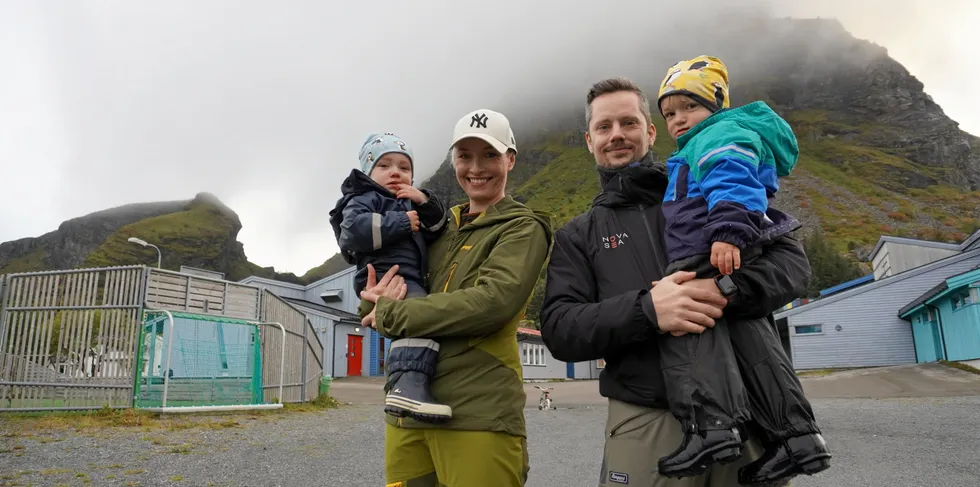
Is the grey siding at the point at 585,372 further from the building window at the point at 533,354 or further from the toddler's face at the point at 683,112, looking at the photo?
the toddler's face at the point at 683,112

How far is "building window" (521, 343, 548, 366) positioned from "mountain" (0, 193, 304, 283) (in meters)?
118

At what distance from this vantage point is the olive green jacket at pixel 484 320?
2.03 metres

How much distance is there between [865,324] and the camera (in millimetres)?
26953

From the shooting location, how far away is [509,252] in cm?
218

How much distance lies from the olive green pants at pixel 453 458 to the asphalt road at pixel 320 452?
3552 millimetres

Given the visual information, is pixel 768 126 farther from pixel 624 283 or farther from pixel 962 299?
pixel 962 299

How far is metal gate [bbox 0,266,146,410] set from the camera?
32.0ft

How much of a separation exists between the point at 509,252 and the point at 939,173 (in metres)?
132

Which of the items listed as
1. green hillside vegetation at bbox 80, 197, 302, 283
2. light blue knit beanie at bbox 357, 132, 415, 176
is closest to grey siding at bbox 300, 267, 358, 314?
light blue knit beanie at bbox 357, 132, 415, 176

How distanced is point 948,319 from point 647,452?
84.4 feet

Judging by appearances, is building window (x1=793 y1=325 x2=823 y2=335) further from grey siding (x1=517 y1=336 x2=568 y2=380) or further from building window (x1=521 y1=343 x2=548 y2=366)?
building window (x1=521 y1=343 x2=548 y2=366)

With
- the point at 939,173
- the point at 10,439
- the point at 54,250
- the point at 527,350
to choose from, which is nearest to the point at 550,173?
the point at 939,173

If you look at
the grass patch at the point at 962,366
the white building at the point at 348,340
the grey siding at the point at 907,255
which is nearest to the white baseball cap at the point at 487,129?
the grass patch at the point at 962,366

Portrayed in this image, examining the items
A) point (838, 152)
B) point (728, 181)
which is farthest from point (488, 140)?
point (838, 152)
